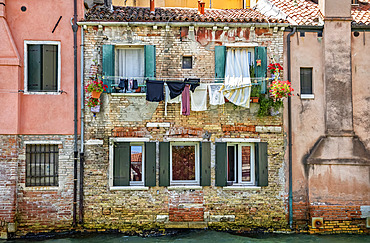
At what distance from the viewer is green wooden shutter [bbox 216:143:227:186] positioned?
37.0ft

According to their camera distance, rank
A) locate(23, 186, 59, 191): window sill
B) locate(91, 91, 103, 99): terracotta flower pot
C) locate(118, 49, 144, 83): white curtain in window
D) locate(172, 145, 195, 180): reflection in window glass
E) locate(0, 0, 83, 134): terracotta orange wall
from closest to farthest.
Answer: locate(91, 91, 103, 99): terracotta flower pot < locate(23, 186, 59, 191): window sill < locate(0, 0, 83, 134): terracotta orange wall < locate(118, 49, 144, 83): white curtain in window < locate(172, 145, 195, 180): reflection in window glass

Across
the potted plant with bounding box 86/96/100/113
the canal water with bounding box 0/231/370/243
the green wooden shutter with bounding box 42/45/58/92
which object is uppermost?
the green wooden shutter with bounding box 42/45/58/92

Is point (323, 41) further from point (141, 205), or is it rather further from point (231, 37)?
point (141, 205)

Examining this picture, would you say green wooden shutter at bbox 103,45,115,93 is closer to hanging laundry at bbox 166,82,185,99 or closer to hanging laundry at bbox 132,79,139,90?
hanging laundry at bbox 132,79,139,90

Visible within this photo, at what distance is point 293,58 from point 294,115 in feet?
6.17

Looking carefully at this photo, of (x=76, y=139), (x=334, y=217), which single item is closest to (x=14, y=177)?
Answer: (x=76, y=139)

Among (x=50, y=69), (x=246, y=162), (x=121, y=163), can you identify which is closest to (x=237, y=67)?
(x=246, y=162)

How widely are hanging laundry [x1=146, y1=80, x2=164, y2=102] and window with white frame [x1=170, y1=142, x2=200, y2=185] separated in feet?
5.48

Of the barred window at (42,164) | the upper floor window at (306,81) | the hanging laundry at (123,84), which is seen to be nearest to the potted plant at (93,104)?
the hanging laundry at (123,84)

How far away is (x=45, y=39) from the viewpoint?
1118 centimetres

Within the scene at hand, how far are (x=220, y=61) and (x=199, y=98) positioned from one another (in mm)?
1401

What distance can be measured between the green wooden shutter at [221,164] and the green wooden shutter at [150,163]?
2.04 m

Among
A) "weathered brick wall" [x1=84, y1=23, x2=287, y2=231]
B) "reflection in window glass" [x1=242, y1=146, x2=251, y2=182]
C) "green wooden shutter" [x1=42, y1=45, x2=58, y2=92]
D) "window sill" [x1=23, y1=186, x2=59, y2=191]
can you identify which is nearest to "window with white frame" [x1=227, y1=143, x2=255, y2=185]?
"reflection in window glass" [x1=242, y1=146, x2=251, y2=182]

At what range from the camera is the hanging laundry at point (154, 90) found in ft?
35.9
